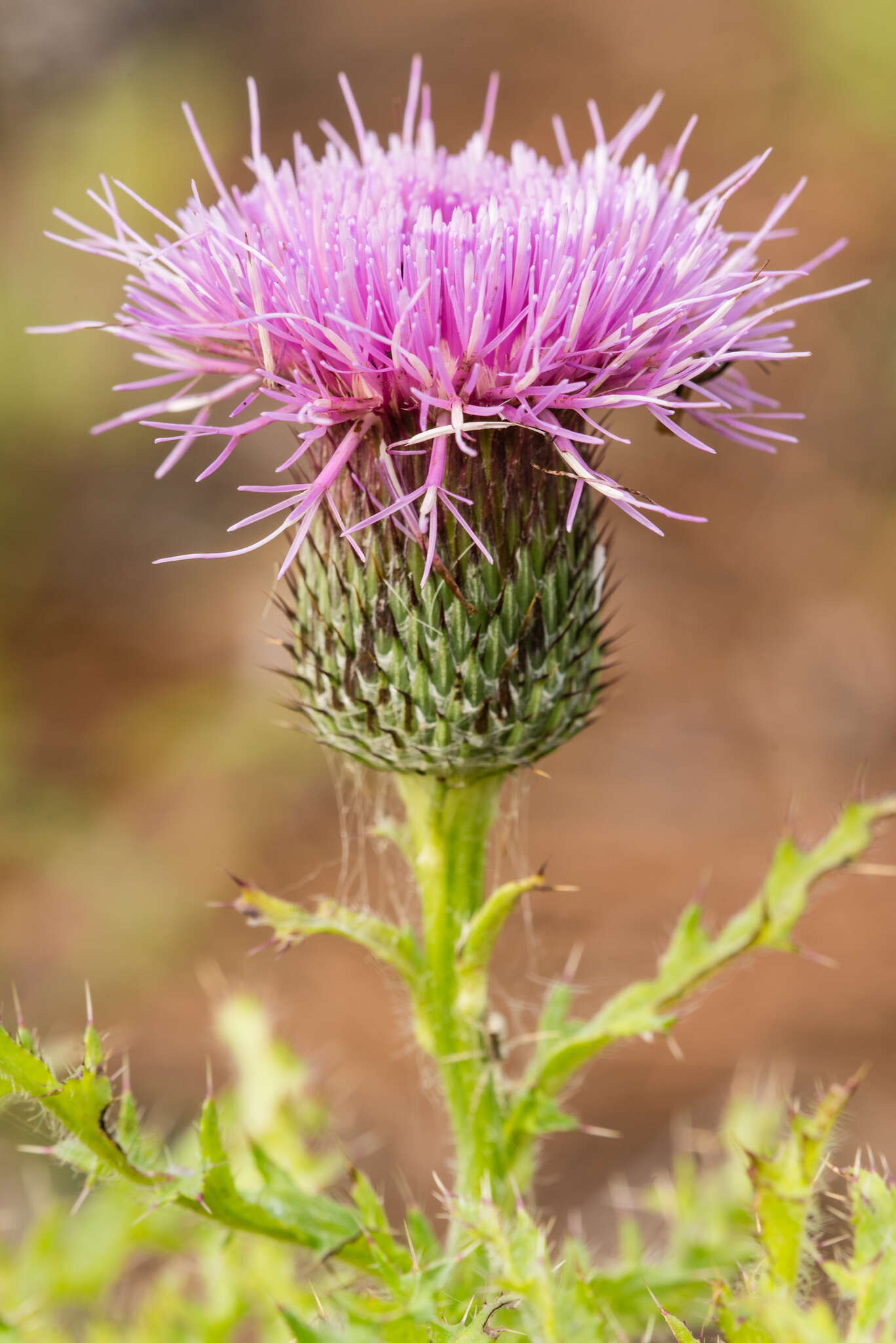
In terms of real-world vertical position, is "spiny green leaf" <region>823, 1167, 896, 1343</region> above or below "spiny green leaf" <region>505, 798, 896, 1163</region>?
below

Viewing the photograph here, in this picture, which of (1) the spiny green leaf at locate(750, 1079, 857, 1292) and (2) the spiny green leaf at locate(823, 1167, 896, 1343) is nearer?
(2) the spiny green leaf at locate(823, 1167, 896, 1343)

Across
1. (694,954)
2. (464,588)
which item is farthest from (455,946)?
(464,588)

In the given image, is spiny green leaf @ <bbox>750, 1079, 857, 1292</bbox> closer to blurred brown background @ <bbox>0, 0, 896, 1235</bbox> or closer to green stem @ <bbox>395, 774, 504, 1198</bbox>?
green stem @ <bbox>395, 774, 504, 1198</bbox>

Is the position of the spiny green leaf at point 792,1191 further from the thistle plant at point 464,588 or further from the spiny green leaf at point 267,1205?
the spiny green leaf at point 267,1205

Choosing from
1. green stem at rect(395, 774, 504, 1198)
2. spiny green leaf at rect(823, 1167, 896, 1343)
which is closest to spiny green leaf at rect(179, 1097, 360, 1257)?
green stem at rect(395, 774, 504, 1198)

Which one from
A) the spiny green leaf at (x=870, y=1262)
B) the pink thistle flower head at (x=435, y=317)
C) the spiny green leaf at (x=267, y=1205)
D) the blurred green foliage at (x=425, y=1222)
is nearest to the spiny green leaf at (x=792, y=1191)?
the blurred green foliage at (x=425, y=1222)
